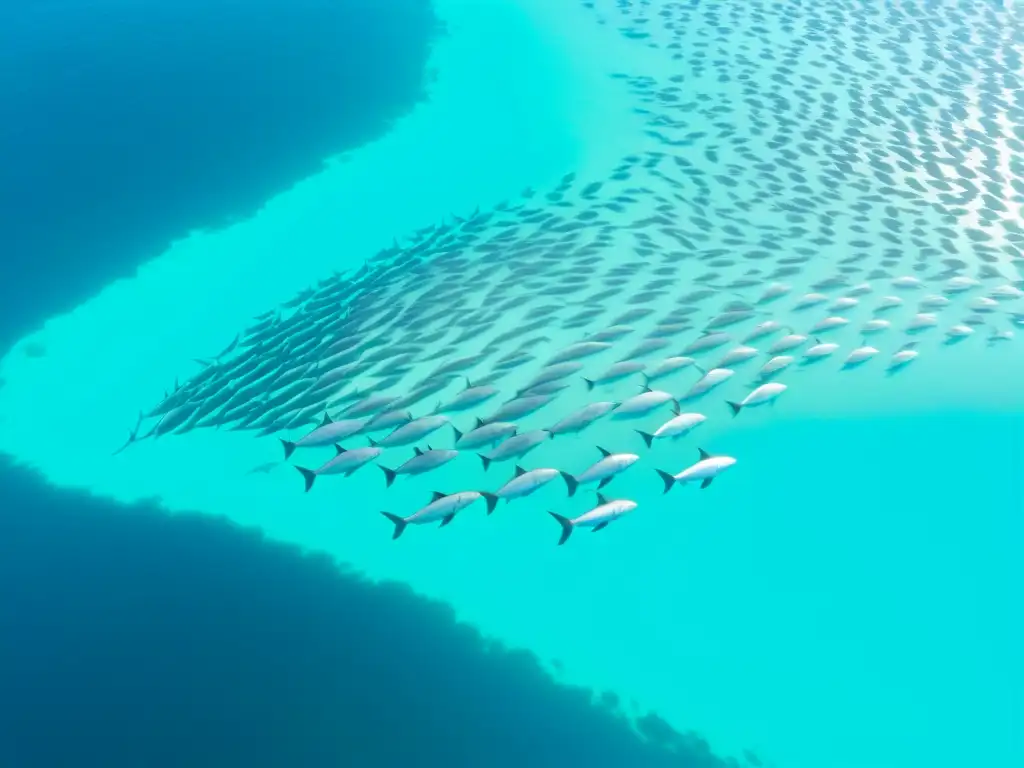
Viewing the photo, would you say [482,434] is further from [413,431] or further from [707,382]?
[707,382]

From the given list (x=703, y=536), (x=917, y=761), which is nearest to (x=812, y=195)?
(x=703, y=536)

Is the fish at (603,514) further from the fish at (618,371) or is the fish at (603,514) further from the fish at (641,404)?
the fish at (618,371)

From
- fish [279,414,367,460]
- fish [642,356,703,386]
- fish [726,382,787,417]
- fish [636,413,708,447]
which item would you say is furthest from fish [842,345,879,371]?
fish [279,414,367,460]

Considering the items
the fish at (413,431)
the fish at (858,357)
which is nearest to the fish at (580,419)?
the fish at (413,431)

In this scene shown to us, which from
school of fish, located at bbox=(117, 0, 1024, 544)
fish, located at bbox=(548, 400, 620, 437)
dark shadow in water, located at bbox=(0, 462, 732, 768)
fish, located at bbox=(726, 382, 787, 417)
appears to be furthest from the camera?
fish, located at bbox=(726, 382, 787, 417)

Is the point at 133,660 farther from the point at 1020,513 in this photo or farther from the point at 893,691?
the point at 1020,513

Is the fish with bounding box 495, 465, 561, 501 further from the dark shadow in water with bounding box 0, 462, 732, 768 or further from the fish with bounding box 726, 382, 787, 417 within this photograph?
the fish with bounding box 726, 382, 787, 417

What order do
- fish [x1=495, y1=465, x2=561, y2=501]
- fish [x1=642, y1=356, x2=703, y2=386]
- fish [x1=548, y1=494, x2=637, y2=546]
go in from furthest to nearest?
fish [x1=642, y1=356, x2=703, y2=386], fish [x1=495, y1=465, x2=561, y2=501], fish [x1=548, y1=494, x2=637, y2=546]

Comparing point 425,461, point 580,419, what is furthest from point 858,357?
point 425,461
